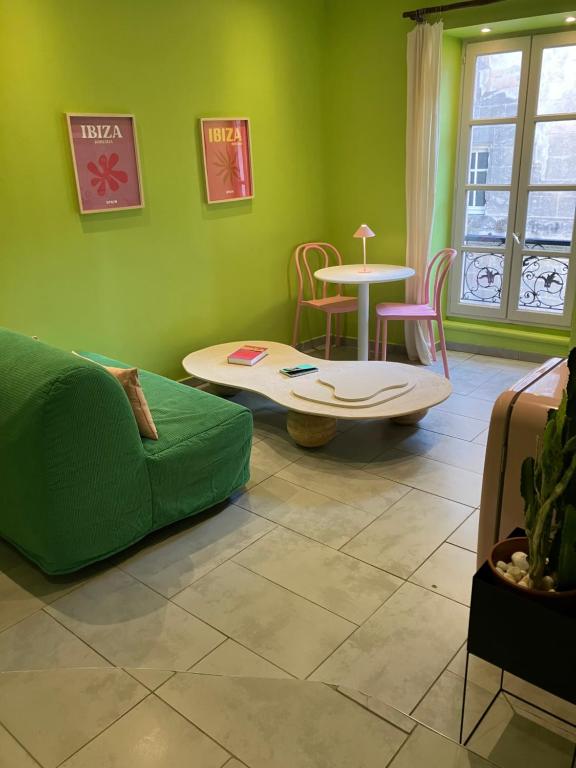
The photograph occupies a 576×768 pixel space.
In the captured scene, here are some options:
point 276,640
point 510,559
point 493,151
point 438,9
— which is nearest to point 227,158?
point 438,9

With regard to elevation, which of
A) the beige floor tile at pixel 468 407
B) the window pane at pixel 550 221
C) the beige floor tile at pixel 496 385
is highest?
the window pane at pixel 550 221

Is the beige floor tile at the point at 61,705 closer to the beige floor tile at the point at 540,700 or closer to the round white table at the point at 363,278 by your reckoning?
the beige floor tile at the point at 540,700

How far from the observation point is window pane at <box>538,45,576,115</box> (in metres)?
4.34

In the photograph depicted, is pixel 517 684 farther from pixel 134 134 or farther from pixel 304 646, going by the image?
pixel 134 134

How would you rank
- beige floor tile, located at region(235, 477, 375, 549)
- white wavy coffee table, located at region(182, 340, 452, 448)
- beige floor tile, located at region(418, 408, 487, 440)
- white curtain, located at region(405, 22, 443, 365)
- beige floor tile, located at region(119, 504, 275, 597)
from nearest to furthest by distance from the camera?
beige floor tile, located at region(119, 504, 275, 597)
beige floor tile, located at region(235, 477, 375, 549)
white wavy coffee table, located at region(182, 340, 452, 448)
beige floor tile, located at region(418, 408, 487, 440)
white curtain, located at region(405, 22, 443, 365)

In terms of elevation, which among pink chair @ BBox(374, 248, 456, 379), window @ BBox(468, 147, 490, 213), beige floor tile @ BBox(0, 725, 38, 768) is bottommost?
beige floor tile @ BBox(0, 725, 38, 768)

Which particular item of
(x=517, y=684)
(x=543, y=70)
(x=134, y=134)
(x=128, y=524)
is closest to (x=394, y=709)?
(x=517, y=684)

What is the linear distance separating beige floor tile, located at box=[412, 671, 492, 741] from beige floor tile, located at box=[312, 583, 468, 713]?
0.10 ft

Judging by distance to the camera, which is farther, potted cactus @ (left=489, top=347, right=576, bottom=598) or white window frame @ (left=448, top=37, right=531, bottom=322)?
white window frame @ (left=448, top=37, right=531, bottom=322)

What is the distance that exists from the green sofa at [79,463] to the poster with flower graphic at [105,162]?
125 cm

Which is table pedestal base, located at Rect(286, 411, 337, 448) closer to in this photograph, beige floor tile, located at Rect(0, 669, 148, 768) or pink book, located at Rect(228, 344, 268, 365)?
pink book, located at Rect(228, 344, 268, 365)

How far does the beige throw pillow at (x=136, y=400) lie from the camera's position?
2684 mm

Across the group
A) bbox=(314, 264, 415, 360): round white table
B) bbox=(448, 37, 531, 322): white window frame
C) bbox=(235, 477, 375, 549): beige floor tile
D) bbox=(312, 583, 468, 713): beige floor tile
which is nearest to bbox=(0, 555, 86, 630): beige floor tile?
bbox=(235, 477, 375, 549): beige floor tile

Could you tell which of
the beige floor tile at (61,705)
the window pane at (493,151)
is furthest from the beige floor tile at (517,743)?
the window pane at (493,151)
